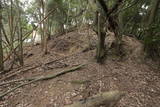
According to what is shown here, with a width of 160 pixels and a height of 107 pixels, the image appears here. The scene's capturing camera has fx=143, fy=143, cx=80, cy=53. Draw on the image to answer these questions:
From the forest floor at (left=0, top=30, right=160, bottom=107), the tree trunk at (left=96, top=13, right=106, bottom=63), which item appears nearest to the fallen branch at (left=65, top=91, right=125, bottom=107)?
the forest floor at (left=0, top=30, right=160, bottom=107)

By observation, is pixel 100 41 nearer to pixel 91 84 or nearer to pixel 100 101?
pixel 91 84

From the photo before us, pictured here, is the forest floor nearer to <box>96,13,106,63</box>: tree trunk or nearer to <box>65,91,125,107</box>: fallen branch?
<box>96,13,106,63</box>: tree trunk

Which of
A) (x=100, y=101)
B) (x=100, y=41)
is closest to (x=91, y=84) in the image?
(x=100, y=101)

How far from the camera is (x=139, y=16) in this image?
713cm

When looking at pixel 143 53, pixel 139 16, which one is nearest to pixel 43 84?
pixel 143 53

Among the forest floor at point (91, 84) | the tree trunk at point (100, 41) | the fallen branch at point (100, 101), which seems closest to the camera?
the fallen branch at point (100, 101)

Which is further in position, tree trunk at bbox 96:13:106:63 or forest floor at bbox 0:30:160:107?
tree trunk at bbox 96:13:106:63

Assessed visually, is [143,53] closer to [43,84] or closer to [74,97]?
[74,97]

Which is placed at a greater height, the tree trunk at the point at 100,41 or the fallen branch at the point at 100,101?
the tree trunk at the point at 100,41

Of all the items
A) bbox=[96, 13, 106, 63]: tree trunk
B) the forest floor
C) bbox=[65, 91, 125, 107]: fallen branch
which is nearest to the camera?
bbox=[65, 91, 125, 107]: fallen branch

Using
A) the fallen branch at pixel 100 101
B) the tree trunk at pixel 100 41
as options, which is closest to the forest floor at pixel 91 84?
the tree trunk at pixel 100 41

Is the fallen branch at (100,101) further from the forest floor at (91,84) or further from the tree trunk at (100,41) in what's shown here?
the tree trunk at (100,41)

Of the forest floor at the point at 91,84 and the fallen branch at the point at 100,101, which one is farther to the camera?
the forest floor at the point at 91,84

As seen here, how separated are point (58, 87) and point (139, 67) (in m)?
2.93
